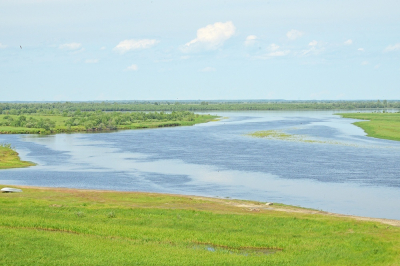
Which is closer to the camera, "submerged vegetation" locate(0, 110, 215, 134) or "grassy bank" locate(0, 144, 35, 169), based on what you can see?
"grassy bank" locate(0, 144, 35, 169)

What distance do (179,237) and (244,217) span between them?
5807 millimetres

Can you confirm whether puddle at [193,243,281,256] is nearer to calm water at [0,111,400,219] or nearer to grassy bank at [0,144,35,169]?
calm water at [0,111,400,219]

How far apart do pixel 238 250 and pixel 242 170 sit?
31220mm

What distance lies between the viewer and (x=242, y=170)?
56219 mm

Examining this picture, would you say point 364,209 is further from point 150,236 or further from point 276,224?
point 150,236

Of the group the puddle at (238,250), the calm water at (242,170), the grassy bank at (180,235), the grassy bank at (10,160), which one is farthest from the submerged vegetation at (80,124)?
the puddle at (238,250)

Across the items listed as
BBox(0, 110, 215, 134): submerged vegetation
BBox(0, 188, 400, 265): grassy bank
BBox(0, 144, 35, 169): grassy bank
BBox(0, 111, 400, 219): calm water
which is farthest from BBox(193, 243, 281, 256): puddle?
BBox(0, 110, 215, 134): submerged vegetation

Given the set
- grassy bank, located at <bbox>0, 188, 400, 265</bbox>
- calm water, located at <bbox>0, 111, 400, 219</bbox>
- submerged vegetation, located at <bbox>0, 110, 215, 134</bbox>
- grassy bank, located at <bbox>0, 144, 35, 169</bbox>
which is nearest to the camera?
grassy bank, located at <bbox>0, 188, 400, 265</bbox>

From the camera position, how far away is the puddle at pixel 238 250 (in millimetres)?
24639

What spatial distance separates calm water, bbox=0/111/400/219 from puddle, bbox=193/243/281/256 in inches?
532

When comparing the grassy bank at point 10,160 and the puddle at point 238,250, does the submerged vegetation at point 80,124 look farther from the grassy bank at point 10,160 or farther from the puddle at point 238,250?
the puddle at point 238,250

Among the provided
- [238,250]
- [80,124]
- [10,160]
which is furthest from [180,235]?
[80,124]

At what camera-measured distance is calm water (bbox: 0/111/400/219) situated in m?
42.4

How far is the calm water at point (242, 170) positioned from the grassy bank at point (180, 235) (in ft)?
27.1
